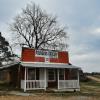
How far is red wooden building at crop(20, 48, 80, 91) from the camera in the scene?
32.9 metres

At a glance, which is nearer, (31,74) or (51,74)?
(31,74)

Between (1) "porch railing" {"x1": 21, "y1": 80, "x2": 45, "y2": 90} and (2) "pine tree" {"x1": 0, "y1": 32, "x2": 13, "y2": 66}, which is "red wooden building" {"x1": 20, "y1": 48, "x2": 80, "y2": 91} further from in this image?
(2) "pine tree" {"x1": 0, "y1": 32, "x2": 13, "y2": 66}

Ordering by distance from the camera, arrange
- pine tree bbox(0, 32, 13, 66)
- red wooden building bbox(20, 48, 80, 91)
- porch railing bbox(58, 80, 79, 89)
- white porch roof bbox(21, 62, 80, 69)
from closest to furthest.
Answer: white porch roof bbox(21, 62, 80, 69) → red wooden building bbox(20, 48, 80, 91) → porch railing bbox(58, 80, 79, 89) → pine tree bbox(0, 32, 13, 66)

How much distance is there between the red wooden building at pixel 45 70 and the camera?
32.9 meters

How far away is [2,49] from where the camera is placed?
7269 centimetres

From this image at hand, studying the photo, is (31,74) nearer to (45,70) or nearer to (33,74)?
(33,74)

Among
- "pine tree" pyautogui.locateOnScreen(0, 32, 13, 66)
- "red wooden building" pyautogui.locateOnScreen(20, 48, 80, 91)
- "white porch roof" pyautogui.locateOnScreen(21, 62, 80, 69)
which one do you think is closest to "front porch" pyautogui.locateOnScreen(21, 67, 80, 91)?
"red wooden building" pyautogui.locateOnScreen(20, 48, 80, 91)

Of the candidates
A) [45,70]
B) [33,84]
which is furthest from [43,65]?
[33,84]

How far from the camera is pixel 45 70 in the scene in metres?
34.1

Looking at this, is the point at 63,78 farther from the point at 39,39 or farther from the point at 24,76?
the point at 39,39

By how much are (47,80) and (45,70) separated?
6.16 feet

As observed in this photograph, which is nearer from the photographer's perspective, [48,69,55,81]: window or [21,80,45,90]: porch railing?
[21,80,45,90]: porch railing

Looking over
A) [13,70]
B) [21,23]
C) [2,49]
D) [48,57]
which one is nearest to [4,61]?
[2,49]

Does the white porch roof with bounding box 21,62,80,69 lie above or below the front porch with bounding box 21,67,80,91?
above
